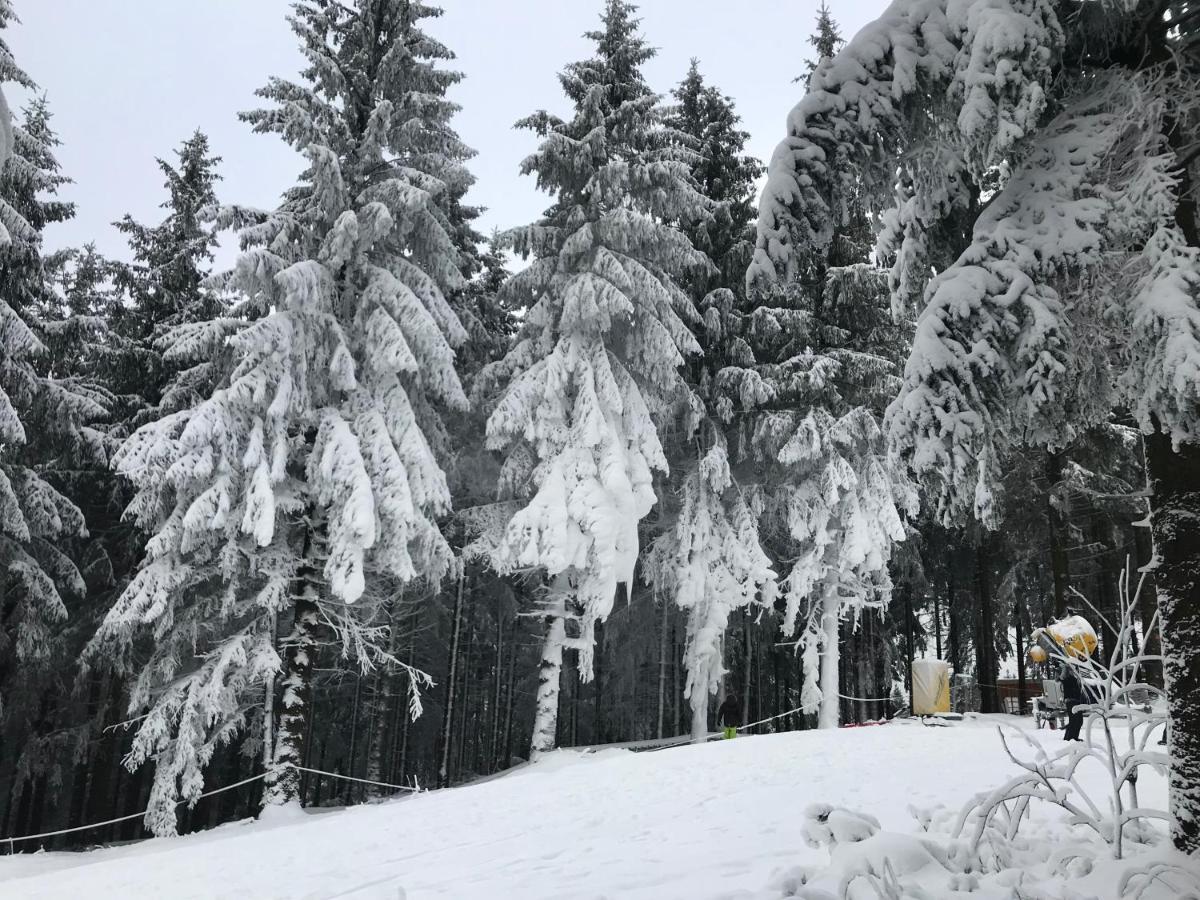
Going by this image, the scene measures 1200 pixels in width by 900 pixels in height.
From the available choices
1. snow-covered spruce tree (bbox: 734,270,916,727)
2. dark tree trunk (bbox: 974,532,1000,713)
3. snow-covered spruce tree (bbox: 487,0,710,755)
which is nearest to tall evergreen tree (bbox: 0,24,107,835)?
snow-covered spruce tree (bbox: 487,0,710,755)

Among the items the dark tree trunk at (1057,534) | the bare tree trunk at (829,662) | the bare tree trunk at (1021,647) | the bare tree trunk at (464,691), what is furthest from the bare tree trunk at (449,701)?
the bare tree trunk at (1021,647)

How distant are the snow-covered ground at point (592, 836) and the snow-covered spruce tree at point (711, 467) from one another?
5.30 m

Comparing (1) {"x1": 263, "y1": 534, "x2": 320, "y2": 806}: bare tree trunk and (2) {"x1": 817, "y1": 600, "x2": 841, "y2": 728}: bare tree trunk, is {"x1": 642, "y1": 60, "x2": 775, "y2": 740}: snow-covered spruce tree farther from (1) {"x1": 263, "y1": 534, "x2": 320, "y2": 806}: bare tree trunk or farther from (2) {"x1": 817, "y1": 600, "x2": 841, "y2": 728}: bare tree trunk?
(1) {"x1": 263, "y1": 534, "x2": 320, "y2": 806}: bare tree trunk

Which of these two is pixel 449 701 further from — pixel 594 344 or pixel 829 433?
pixel 829 433

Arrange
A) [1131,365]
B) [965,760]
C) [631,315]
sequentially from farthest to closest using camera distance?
[631,315], [965,760], [1131,365]

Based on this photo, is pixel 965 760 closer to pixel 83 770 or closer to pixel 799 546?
pixel 799 546

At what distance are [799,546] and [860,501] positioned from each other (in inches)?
118

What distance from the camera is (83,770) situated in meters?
20.8

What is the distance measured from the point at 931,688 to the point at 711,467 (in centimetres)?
641

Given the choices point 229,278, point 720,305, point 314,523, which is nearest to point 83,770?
point 314,523

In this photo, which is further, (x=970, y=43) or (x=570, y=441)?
(x=570, y=441)

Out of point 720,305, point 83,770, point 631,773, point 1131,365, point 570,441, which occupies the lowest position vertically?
point 83,770

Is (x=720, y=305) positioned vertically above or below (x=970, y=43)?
above

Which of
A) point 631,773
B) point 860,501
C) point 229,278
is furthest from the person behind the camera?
point 860,501
